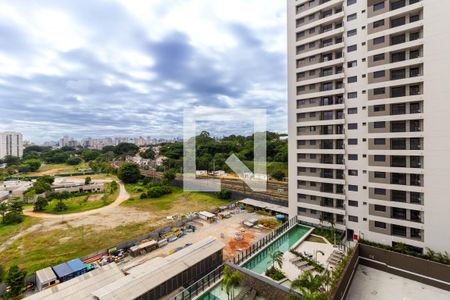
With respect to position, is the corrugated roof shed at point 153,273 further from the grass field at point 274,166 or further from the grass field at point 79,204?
the grass field at point 274,166

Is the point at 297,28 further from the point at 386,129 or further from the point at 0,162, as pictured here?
the point at 0,162

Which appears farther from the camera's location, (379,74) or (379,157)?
(379,157)

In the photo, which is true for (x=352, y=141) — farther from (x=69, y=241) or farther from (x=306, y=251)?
(x=69, y=241)

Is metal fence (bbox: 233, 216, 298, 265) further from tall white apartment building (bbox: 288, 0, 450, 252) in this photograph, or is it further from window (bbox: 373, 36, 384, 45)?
window (bbox: 373, 36, 384, 45)

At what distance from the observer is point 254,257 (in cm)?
1471

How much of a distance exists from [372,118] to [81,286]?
2185 centimetres

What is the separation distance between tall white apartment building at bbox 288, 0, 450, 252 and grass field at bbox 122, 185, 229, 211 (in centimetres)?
1601

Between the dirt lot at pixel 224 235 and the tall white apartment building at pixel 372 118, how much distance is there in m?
5.51

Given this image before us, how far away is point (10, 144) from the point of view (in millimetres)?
104125

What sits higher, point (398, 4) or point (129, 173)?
point (398, 4)

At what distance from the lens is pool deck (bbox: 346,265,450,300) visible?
38.5ft

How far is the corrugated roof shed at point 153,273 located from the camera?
443 inches

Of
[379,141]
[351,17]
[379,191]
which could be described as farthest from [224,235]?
[351,17]

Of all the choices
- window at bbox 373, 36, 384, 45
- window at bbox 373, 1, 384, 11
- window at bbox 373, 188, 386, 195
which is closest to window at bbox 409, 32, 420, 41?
window at bbox 373, 36, 384, 45
